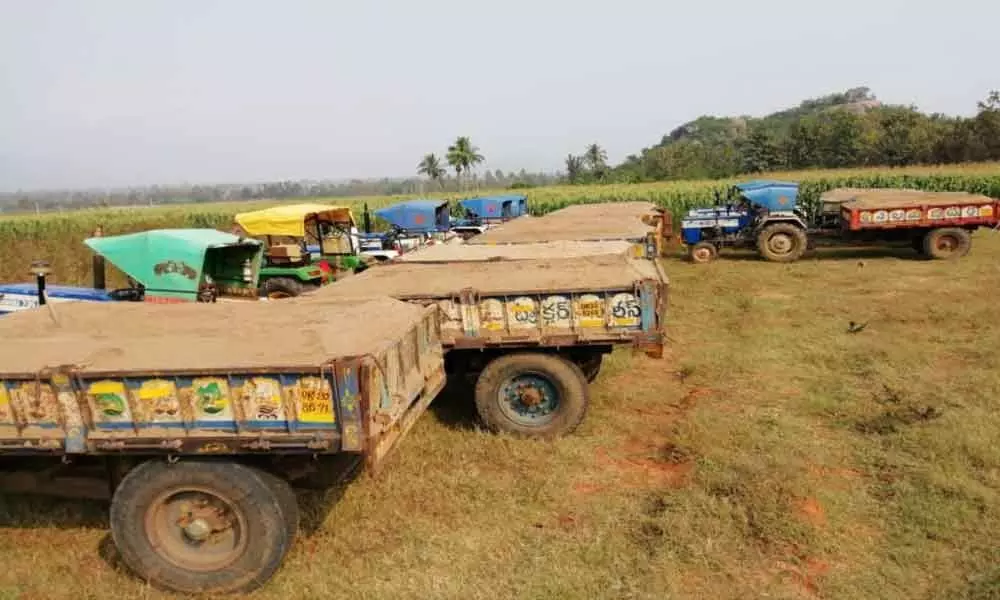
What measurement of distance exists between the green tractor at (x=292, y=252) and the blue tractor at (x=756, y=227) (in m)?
9.06

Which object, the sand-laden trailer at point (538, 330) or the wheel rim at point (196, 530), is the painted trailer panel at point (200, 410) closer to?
the wheel rim at point (196, 530)

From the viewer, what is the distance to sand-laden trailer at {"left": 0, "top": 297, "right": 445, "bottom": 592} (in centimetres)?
380

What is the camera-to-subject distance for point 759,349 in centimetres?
891

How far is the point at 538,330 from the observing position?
6.09m

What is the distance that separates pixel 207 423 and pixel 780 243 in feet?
51.5

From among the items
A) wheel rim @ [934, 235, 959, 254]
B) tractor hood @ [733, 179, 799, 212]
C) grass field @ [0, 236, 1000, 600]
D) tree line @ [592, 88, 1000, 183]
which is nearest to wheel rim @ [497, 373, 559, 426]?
grass field @ [0, 236, 1000, 600]

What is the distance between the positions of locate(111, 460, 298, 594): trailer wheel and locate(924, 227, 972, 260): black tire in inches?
650

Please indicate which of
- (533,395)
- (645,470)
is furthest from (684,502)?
(533,395)

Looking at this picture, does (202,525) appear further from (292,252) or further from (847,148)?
(847,148)

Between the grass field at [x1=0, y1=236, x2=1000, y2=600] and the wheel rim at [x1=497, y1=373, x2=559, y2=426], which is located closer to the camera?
the grass field at [x1=0, y1=236, x2=1000, y2=600]

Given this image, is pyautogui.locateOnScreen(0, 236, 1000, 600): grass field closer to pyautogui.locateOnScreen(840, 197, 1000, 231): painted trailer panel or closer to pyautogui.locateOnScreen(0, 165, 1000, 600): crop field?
pyautogui.locateOnScreen(0, 165, 1000, 600): crop field

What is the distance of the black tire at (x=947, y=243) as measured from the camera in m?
15.7

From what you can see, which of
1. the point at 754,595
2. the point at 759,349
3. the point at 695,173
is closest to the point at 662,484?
the point at 754,595

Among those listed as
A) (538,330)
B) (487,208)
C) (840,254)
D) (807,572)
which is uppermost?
(487,208)
